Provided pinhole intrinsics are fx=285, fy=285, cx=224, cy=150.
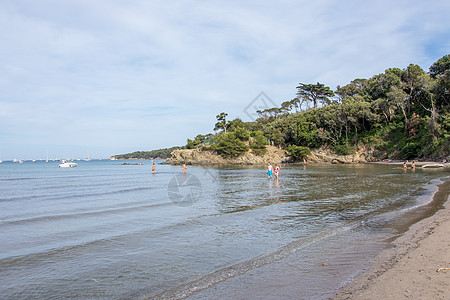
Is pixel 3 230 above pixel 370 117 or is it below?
below

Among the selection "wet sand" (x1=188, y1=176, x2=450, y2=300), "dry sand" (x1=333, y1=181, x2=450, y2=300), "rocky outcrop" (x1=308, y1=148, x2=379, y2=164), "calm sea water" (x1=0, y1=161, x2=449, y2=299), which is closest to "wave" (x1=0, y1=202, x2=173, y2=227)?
"calm sea water" (x1=0, y1=161, x2=449, y2=299)

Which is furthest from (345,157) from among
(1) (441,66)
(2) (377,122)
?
(1) (441,66)

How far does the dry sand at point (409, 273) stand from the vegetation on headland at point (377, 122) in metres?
55.2

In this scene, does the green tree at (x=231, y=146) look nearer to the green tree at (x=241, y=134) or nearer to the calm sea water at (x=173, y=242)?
the green tree at (x=241, y=134)

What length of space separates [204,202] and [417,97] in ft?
245

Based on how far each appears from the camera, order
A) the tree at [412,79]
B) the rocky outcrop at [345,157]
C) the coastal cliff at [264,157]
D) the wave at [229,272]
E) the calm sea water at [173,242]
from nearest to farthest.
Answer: the wave at [229,272]
the calm sea water at [173,242]
the tree at [412,79]
the rocky outcrop at [345,157]
the coastal cliff at [264,157]

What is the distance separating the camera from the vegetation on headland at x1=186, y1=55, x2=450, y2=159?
196ft

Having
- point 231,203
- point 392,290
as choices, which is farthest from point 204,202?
point 392,290

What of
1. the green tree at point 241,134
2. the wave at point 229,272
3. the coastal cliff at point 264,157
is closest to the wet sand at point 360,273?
the wave at point 229,272

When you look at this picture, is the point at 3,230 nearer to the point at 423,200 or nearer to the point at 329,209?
the point at 329,209

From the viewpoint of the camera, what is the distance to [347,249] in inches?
337

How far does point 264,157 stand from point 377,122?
32.9m

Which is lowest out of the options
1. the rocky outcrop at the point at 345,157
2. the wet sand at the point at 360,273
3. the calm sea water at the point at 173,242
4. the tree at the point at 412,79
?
the calm sea water at the point at 173,242

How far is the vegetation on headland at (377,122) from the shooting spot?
59619 mm
